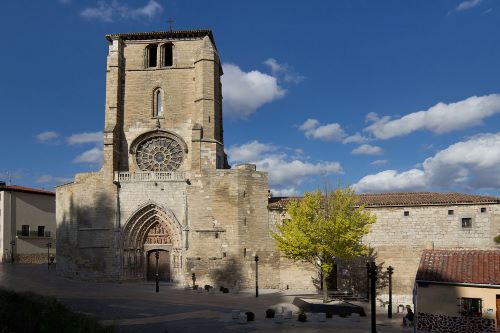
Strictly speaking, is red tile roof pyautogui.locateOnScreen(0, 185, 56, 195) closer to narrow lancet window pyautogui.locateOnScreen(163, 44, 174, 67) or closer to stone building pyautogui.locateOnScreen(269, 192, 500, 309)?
narrow lancet window pyautogui.locateOnScreen(163, 44, 174, 67)

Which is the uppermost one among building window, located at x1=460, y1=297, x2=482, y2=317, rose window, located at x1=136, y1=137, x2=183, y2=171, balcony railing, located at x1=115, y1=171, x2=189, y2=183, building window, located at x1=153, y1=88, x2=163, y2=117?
building window, located at x1=153, y1=88, x2=163, y2=117

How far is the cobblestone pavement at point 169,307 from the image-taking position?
17625 millimetres

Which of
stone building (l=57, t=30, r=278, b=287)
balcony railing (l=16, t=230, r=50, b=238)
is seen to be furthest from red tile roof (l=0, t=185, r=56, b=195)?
stone building (l=57, t=30, r=278, b=287)

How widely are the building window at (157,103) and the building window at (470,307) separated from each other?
78.3 feet

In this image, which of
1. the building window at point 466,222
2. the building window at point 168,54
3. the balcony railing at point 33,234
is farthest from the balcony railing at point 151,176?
the balcony railing at point 33,234

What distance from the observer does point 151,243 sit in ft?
105

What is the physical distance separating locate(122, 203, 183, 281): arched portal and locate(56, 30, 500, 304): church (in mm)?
Answer: 71

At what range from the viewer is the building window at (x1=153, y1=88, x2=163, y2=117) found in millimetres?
34025

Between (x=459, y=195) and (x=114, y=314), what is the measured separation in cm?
2197

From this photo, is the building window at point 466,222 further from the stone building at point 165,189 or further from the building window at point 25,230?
the building window at point 25,230

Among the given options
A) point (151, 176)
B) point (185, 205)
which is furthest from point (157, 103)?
point (185, 205)

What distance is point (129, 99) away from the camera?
33906 mm

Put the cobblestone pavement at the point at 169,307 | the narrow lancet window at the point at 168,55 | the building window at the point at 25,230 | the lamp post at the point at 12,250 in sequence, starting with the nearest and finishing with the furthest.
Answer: the cobblestone pavement at the point at 169,307
the narrow lancet window at the point at 168,55
the lamp post at the point at 12,250
the building window at the point at 25,230

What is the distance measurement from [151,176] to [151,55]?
10285 mm
